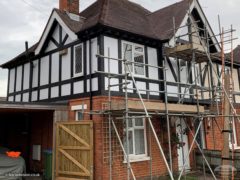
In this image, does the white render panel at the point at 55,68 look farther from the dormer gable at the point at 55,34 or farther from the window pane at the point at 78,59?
the window pane at the point at 78,59

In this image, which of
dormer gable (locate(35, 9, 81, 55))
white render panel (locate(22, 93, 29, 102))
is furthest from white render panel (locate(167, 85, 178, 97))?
white render panel (locate(22, 93, 29, 102))

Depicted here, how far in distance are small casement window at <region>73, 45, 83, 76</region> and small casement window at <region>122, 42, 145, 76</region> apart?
1770mm

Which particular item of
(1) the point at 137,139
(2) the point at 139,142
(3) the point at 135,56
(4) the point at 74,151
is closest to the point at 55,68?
(3) the point at 135,56

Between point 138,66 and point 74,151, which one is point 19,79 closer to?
point 74,151

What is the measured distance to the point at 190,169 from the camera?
1225cm

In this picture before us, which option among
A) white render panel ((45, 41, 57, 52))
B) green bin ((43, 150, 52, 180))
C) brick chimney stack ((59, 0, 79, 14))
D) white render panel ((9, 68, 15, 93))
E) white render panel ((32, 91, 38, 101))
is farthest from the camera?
white render panel ((9, 68, 15, 93))

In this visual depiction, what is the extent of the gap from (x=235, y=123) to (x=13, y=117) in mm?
12475

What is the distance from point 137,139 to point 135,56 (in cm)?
340

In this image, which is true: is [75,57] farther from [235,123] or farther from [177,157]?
[235,123]

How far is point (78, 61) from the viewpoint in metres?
11.1

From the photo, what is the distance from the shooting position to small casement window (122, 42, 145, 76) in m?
11.0

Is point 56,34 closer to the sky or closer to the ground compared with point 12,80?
closer to the sky

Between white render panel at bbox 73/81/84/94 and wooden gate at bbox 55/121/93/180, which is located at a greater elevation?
white render panel at bbox 73/81/84/94

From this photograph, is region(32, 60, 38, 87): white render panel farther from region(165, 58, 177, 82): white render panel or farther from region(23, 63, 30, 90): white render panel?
region(165, 58, 177, 82): white render panel
